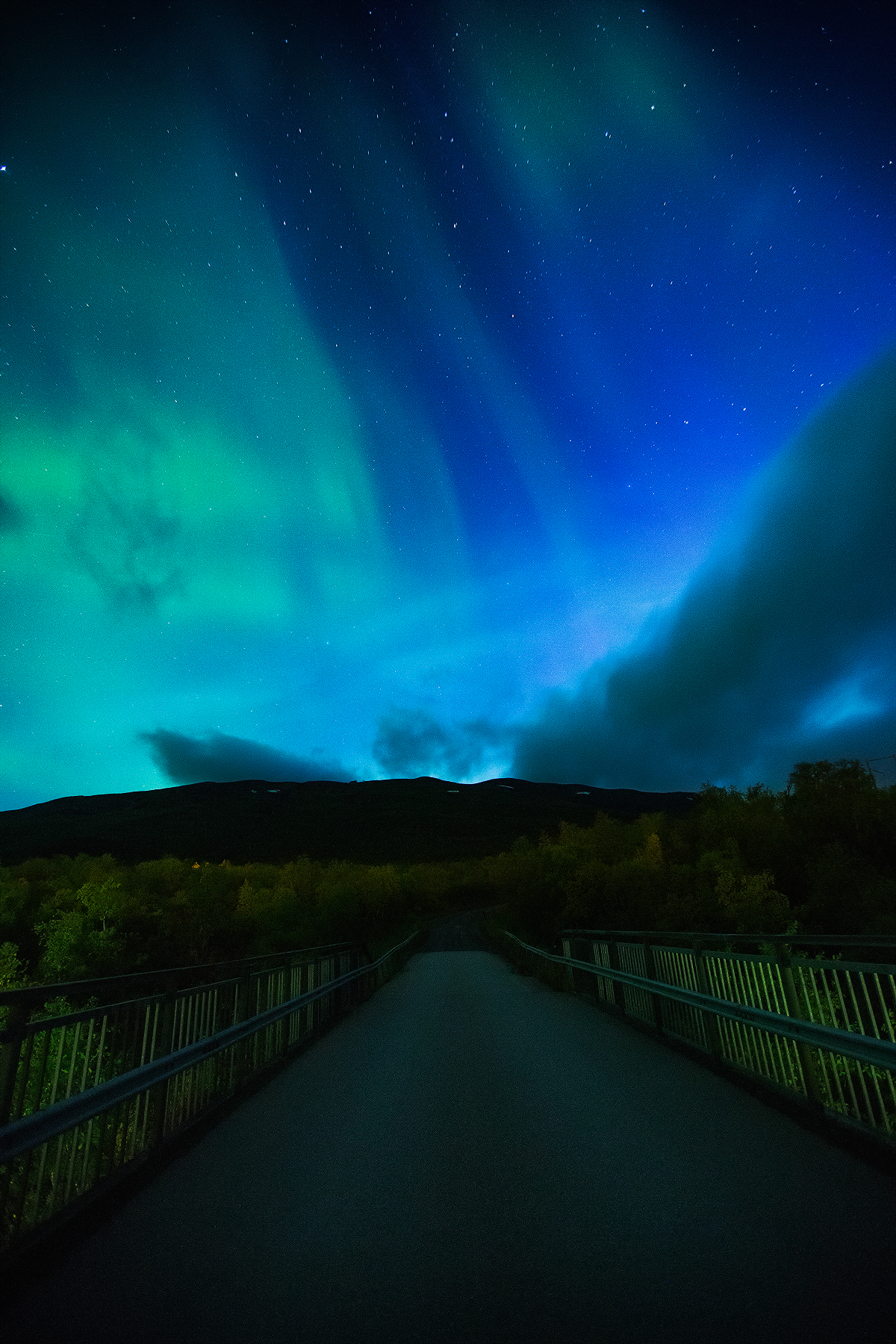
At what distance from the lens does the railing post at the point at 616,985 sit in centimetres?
1171

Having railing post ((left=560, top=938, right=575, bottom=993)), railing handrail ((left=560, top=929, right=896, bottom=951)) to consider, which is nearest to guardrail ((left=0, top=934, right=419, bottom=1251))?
railing handrail ((left=560, top=929, right=896, bottom=951))

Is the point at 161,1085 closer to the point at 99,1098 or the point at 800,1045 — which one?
the point at 99,1098

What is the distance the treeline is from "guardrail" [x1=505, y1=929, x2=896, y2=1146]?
89.4ft

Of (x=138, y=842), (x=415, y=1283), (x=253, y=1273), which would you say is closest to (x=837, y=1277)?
(x=415, y=1283)

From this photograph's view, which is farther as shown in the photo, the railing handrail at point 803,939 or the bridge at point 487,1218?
the railing handrail at point 803,939

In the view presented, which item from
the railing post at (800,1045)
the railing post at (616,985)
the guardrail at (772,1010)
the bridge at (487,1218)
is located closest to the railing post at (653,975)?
the guardrail at (772,1010)

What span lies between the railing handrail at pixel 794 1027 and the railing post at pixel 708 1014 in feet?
0.38

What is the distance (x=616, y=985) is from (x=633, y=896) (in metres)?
29.1

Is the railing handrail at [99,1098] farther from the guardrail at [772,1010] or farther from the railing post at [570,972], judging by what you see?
the railing post at [570,972]

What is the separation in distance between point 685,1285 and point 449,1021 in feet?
31.7

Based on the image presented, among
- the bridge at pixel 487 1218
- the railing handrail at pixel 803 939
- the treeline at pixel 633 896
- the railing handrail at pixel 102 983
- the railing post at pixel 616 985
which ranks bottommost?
the bridge at pixel 487 1218

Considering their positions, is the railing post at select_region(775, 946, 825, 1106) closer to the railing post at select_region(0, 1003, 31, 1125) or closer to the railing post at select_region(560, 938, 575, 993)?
the railing post at select_region(0, 1003, 31, 1125)

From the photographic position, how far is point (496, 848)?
19875cm

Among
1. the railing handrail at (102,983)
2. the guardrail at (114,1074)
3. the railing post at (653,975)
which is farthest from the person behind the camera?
the railing post at (653,975)
